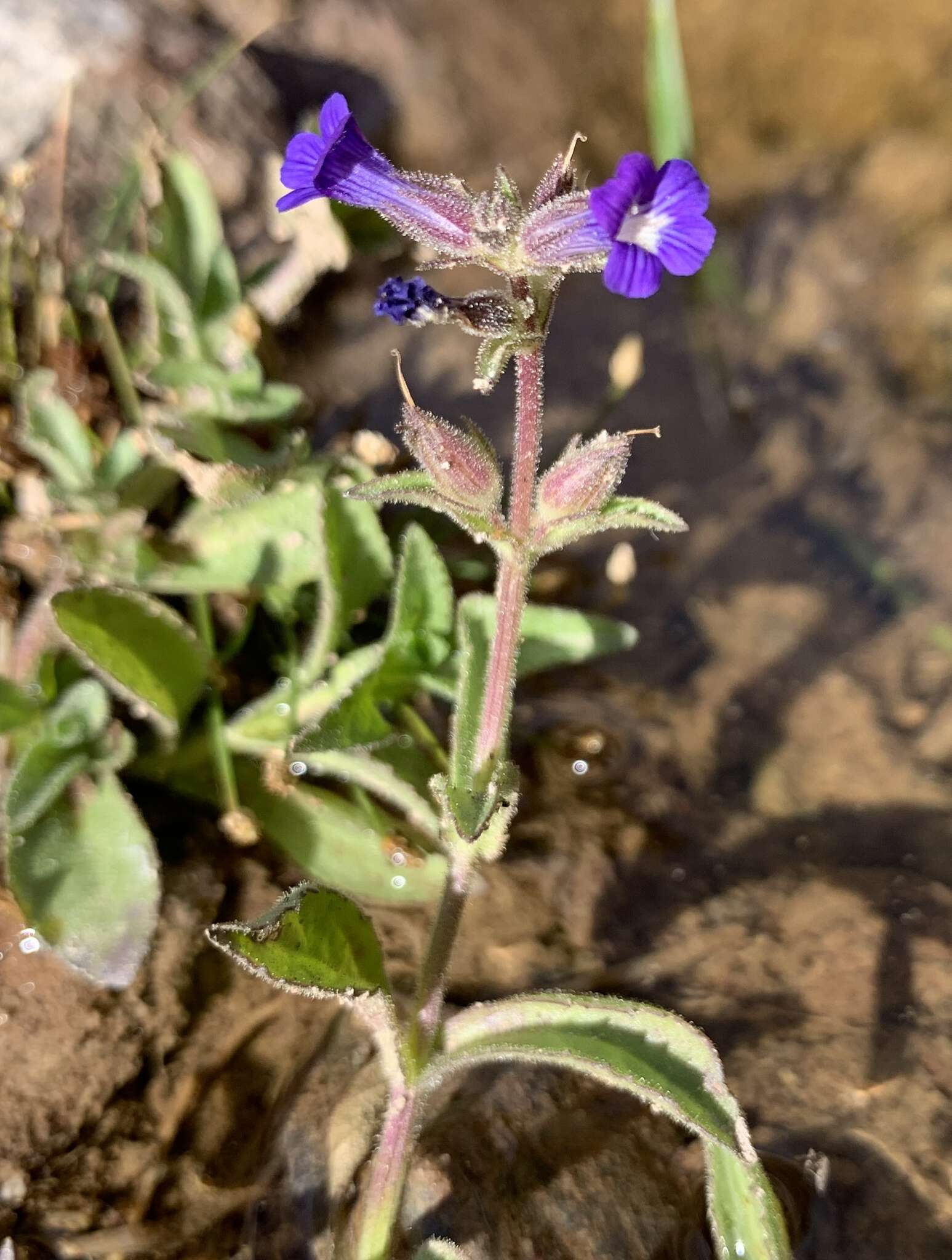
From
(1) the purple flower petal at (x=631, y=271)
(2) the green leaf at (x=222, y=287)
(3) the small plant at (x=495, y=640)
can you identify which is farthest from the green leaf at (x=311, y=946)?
(2) the green leaf at (x=222, y=287)

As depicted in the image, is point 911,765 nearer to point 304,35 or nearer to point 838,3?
point 304,35

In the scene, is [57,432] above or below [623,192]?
Result: above

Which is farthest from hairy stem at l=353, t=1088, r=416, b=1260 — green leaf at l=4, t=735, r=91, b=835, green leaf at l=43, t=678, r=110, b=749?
green leaf at l=43, t=678, r=110, b=749

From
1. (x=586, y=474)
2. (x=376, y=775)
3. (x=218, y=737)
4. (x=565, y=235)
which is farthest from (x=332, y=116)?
(x=218, y=737)

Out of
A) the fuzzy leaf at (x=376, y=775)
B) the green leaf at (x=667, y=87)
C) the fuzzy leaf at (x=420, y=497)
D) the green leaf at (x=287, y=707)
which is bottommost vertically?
the fuzzy leaf at (x=376, y=775)

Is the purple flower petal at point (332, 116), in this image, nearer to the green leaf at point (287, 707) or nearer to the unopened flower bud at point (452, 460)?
the unopened flower bud at point (452, 460)

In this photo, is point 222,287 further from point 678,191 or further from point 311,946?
point 311,946

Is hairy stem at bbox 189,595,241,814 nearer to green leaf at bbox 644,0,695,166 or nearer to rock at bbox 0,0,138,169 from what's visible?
rock at bbox 0,0,138,169
